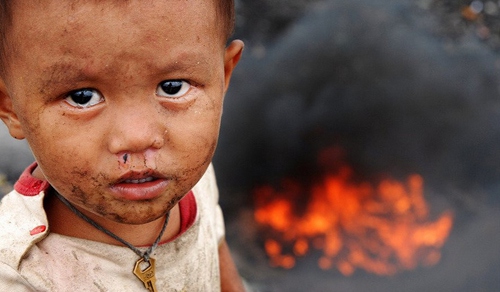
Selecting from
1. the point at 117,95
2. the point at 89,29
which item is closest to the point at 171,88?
the point at 117,95

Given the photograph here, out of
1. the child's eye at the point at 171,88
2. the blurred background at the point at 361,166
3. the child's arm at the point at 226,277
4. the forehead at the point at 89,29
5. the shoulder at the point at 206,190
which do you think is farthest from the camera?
the blurred background at the point at 361,166

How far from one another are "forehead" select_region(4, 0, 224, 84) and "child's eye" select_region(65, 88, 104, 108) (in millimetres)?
88

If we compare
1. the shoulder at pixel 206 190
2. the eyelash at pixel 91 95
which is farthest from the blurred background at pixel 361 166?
the eyelash at pixel 91 95

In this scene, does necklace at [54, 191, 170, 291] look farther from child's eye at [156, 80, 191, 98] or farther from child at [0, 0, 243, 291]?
child's eye at [156, 80, 191, 98]

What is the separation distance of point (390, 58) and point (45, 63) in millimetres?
3921

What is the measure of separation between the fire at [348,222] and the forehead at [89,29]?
338cm

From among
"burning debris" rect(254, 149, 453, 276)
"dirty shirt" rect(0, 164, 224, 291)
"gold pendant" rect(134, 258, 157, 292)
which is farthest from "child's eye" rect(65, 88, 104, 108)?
"burning debris" rect(254, 149, 453, 276)

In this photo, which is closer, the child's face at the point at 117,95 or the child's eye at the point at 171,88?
the child's face at the point at 117,95

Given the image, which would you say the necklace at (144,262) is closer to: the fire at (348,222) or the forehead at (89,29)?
the forehead at (89,29)

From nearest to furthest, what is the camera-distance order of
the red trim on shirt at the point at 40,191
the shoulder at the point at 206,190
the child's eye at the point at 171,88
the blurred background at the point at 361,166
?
the child's eye at the point at 171,88 → the red trim on shirt at the point at 40,191 → the shoulder at the point at 206,190 → the blurred background at the point at 361,166

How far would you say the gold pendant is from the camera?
64.5 inches

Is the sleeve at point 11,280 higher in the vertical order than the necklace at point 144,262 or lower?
lower

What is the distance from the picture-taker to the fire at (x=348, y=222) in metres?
4.40

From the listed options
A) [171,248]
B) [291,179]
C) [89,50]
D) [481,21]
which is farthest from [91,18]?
[481,21]
